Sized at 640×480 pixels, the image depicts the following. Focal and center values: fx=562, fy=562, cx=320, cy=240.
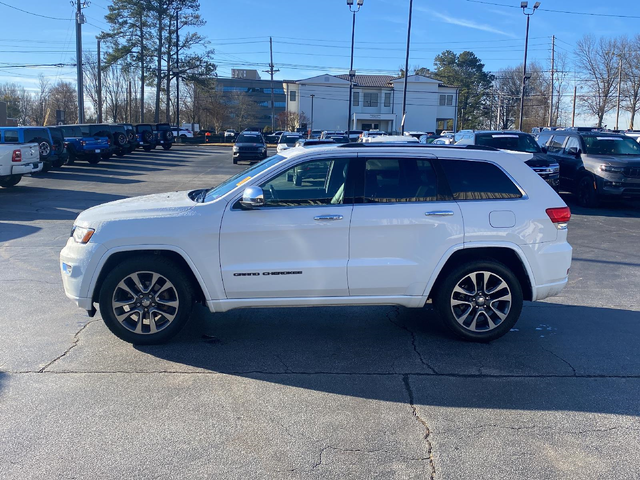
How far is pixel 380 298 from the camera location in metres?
5.25

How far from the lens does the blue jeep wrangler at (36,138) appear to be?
21.4 meters

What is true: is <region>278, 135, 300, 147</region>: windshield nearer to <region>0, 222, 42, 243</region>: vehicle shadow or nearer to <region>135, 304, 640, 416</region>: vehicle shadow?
<region>0, 222, 42, 243</region>: vehicle shadow

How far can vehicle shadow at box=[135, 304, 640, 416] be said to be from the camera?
4.37 meters

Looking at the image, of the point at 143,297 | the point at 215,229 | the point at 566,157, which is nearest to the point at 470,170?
the point at 215,229

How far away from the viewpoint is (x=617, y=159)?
14.3 meters

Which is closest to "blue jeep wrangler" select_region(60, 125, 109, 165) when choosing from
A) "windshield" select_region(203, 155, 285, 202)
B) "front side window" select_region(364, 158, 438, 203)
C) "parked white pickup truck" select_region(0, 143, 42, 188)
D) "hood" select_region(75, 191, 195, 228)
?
"parked white pickup truck" select_region(0, 143, 42, 188)

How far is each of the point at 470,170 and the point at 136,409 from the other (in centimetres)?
358

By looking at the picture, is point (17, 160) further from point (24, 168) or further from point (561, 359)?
point (561, 359)

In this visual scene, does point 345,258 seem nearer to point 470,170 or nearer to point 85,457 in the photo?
point 470,170

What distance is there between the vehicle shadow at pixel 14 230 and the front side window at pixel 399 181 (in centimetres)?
813

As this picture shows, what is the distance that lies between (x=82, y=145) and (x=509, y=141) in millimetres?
21636

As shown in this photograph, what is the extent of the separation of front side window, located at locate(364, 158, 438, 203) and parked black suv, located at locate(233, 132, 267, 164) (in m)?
28.2

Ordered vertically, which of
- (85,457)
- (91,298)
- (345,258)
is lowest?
(85,457)

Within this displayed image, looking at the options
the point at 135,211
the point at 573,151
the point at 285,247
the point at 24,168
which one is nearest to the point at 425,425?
the point at 285,247
